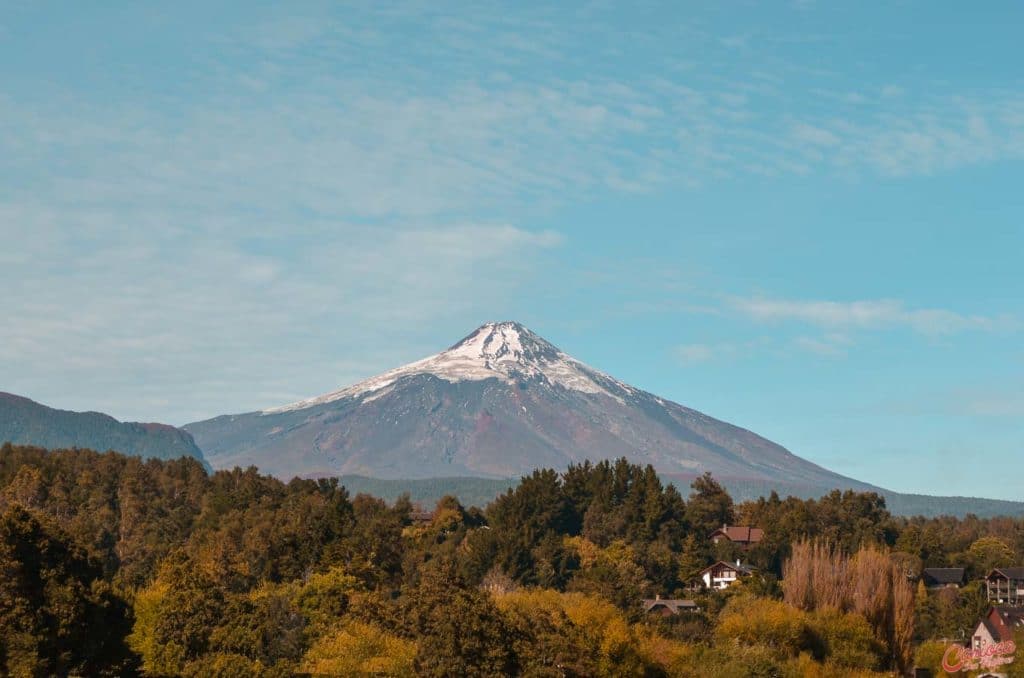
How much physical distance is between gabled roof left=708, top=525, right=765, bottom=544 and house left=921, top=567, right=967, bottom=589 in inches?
750

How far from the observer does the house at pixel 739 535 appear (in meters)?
169

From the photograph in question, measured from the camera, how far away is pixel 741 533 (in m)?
174

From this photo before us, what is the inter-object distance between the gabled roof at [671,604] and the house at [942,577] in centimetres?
3301

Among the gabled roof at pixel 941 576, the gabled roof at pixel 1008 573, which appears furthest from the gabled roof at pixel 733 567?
the gabled roof at pixel 1008 573

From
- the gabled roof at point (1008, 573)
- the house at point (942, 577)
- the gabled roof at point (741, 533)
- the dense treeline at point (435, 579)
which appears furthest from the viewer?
the gabled roof at point (741, 533)

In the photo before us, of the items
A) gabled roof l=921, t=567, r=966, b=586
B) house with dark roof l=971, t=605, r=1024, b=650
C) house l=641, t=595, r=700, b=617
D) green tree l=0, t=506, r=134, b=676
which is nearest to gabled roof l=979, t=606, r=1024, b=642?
house with dark roof l=971, t=605, r=1024, b=650

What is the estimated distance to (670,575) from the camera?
154m

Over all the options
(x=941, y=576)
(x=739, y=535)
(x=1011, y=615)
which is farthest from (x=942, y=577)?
(x=739, y=535)

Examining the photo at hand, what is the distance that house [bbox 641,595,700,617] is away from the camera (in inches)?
5098

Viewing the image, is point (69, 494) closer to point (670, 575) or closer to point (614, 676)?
point (670, 575)

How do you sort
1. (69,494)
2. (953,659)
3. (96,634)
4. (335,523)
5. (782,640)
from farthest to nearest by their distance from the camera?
(69,494)
(335,523)
(953,659)
(782,640)
(96,634)

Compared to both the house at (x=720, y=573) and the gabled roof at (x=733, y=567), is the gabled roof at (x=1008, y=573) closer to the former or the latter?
the gabled roof at (x=733, y=567)

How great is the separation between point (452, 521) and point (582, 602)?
8200cm

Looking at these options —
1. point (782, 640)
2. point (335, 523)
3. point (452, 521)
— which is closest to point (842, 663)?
point (782, 640)
